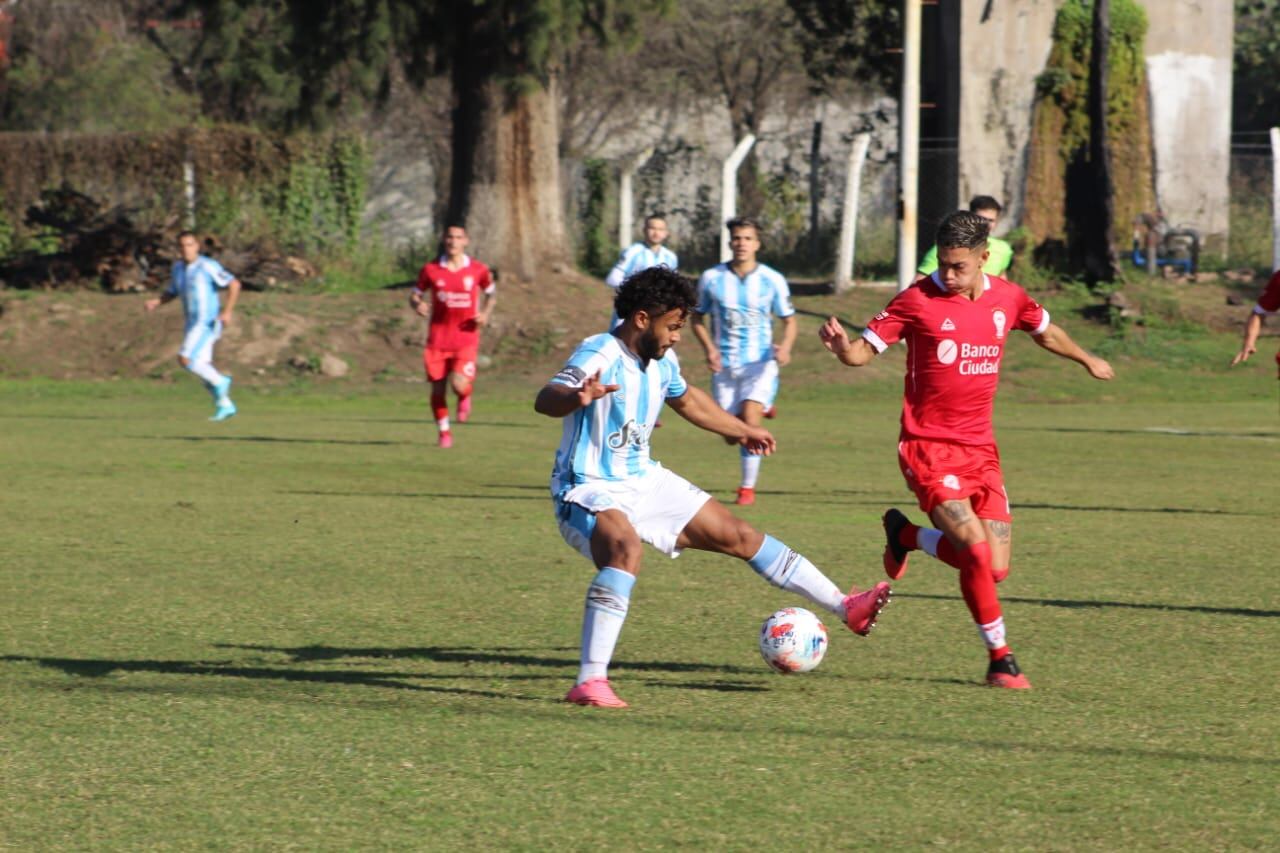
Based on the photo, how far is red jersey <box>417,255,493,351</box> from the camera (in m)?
18.4

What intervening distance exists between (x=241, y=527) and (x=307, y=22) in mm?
16488

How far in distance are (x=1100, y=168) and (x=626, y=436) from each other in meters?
23.4

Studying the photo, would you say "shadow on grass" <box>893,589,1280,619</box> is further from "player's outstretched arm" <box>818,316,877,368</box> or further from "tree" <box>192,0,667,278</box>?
"tree" <box>192,0,667,278</box>

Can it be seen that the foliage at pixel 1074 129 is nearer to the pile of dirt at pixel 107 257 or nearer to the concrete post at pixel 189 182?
the pile of dirt at pixel 107 257

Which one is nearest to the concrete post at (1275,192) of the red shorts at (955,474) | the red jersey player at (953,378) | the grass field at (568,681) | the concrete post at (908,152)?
the concrete post at (908,152)

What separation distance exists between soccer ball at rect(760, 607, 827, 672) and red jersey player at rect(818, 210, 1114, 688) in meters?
0.63

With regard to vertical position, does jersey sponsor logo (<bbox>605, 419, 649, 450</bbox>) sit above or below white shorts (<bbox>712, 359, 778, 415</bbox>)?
above

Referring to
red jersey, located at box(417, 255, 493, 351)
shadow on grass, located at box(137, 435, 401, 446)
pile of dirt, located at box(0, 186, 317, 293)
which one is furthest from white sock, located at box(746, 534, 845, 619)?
pile of dirt, located at box(0, 186, 317, 293)

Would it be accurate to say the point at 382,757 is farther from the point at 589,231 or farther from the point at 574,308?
the point at 589,231

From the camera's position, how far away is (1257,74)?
4781cm

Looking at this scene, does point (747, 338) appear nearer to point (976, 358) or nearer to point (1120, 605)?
point (1120, 605)

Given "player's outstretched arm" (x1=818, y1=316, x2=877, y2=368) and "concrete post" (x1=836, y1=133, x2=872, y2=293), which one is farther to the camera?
"concrete post" (x1=836, y1=133, x2=872, y2=293)

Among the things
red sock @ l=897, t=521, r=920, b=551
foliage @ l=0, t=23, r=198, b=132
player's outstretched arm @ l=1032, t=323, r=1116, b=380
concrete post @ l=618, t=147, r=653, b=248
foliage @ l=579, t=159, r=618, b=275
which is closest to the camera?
red sock @ l=897, t=521, r=920, b=551

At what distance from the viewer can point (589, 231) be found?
110 ft
